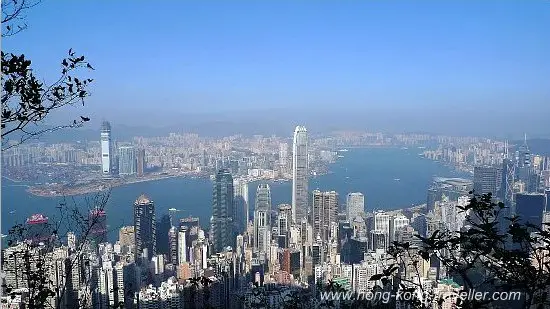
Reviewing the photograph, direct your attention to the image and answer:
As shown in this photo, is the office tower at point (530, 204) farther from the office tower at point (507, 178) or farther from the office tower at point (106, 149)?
the office tower at point (106, 149)

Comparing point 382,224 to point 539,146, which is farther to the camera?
point 539,146

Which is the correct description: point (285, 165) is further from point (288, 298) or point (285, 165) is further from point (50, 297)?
point (50, 297)

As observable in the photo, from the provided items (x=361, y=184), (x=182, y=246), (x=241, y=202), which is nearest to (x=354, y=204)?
(x=361, y=184)

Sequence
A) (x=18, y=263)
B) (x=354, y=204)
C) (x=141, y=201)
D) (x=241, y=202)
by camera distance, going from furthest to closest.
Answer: (x=241, y=202)
(x=354, y=204)
(x=141, y=201)
(x=18, y=263)

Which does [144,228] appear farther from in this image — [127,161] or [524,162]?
[524,162]

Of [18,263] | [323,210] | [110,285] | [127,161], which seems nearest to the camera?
[18,263]

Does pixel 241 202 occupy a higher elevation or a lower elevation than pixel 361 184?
lower

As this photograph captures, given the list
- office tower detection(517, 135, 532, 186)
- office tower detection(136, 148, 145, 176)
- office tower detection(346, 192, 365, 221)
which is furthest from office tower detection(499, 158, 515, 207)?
office tower detection(136, 148, 145, 176)
